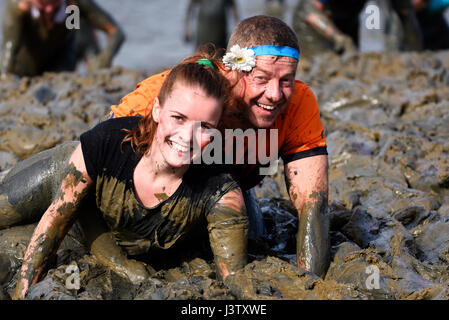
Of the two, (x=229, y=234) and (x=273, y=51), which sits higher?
(x=273, y=51)

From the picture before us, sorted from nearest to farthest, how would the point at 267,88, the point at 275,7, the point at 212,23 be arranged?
1. the point at 267,88
2. the point at 212,23
3. the point at 275,7

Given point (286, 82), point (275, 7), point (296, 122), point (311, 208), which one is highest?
point (275, 7)

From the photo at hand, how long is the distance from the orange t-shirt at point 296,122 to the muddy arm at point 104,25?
406 centimetres

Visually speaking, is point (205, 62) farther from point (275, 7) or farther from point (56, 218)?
point (275, 7)

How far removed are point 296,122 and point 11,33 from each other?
426 centimetres

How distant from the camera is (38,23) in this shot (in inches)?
243

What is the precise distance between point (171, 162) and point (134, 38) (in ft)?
36.3

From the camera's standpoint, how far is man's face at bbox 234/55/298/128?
9.09 feet

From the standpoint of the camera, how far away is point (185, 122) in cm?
244

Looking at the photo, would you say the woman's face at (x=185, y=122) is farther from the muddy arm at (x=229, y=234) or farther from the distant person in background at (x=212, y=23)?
the distant person in background at (x=212, y=23)

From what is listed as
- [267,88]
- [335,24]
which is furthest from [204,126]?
[335,24]

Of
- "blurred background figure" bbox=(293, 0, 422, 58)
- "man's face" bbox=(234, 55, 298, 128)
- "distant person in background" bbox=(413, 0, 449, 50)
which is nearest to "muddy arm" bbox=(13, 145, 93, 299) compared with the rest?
"man's face" bbox=(234, 55, 298, 128)

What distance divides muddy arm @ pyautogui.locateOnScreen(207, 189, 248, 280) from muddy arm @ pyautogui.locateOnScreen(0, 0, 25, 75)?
4364 millimetres
